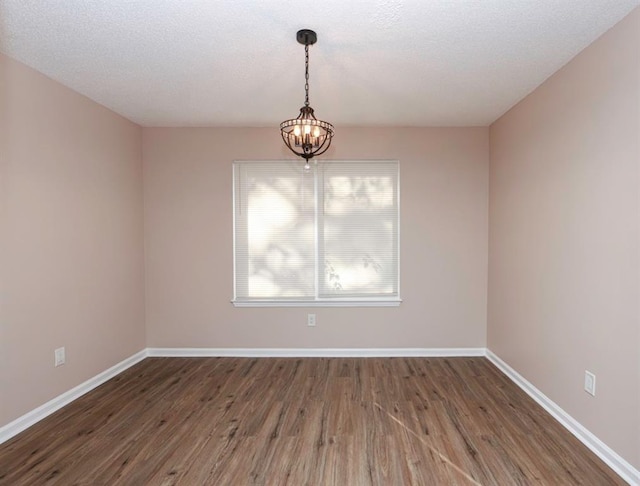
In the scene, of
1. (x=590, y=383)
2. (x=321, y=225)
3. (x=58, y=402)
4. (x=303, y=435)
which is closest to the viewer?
(x=590, y=383)

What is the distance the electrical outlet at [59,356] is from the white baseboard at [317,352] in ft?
3.91

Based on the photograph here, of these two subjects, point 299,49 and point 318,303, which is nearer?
point 299,49

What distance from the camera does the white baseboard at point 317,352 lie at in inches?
149

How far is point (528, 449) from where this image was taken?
216 cm

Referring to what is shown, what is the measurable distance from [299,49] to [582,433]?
3214mm

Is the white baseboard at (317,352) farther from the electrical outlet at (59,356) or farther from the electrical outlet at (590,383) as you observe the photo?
the electrical outlet at (590,383)

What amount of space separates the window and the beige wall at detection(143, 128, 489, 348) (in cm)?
12

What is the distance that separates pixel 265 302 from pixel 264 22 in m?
2.74

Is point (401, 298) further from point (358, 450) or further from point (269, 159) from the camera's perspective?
point (269, 159)

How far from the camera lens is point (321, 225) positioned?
150 inches

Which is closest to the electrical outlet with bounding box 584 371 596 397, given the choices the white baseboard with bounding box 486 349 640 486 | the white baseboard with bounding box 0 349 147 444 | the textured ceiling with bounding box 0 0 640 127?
the white baseboard with bounding box 486 349 640 486

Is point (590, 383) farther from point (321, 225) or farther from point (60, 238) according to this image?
point (60, 238)

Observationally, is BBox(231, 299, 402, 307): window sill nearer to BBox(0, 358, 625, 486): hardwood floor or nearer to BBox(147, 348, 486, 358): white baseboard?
BBox(147, 348, 486, 358): white baseboard

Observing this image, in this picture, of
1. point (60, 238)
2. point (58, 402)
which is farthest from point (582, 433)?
point (60, 238)
